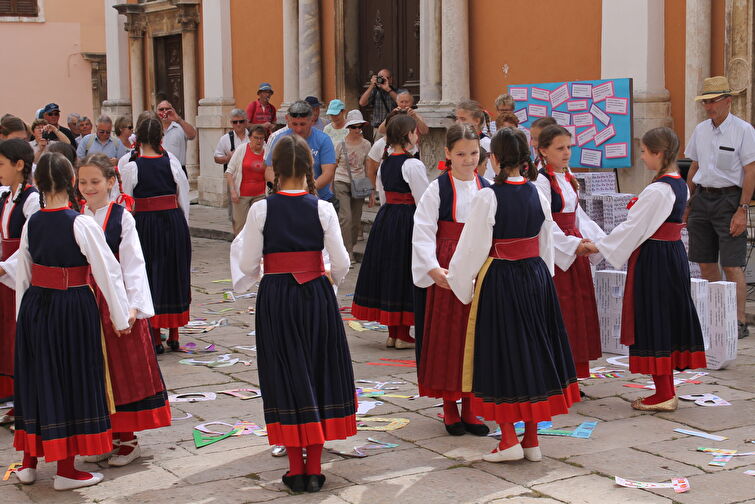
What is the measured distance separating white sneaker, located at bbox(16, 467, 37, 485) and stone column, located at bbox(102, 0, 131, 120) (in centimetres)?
1685

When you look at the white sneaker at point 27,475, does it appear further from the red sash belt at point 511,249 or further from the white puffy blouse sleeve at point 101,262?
the red sash belt at point 511,249

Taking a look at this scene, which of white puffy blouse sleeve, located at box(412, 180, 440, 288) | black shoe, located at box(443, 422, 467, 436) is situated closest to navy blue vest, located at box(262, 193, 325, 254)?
white puffy blouse sleeve, located at box(412, 180, 440, 288)

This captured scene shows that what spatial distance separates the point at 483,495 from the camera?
4.75 meters

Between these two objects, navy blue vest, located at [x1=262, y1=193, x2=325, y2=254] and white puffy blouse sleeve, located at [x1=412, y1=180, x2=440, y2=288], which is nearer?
navy blue vest, located at [x1=262, y1=193, x2=325, y2=254]

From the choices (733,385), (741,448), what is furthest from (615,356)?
(741,448)

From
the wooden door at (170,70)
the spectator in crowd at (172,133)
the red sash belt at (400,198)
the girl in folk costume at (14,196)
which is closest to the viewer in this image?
the girl in folk costume at (14,196)

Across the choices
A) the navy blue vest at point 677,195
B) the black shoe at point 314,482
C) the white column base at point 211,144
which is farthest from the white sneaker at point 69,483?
the white column base at point 211,144

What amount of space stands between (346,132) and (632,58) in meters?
3.00

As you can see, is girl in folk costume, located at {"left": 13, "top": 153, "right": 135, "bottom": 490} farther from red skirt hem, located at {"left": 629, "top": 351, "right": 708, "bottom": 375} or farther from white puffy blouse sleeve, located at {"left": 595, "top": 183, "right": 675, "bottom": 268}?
red skirt hem, located at {"left": 629, "top": 351, "right": 708, "bottom": 375}

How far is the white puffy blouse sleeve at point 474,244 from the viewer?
5.14 m

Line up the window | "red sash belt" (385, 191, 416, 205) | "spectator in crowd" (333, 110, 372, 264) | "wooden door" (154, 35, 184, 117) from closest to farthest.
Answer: "red sash belt" (385, 191, 416, 205) < "spectator in crowd" (333, 110, 372, 264) < "wooden door" (154, 35, 184, 117) < the window

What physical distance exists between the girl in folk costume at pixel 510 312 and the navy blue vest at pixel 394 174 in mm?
2350

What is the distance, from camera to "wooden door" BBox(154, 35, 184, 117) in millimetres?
19750

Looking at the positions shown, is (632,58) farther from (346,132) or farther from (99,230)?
(99,230)
